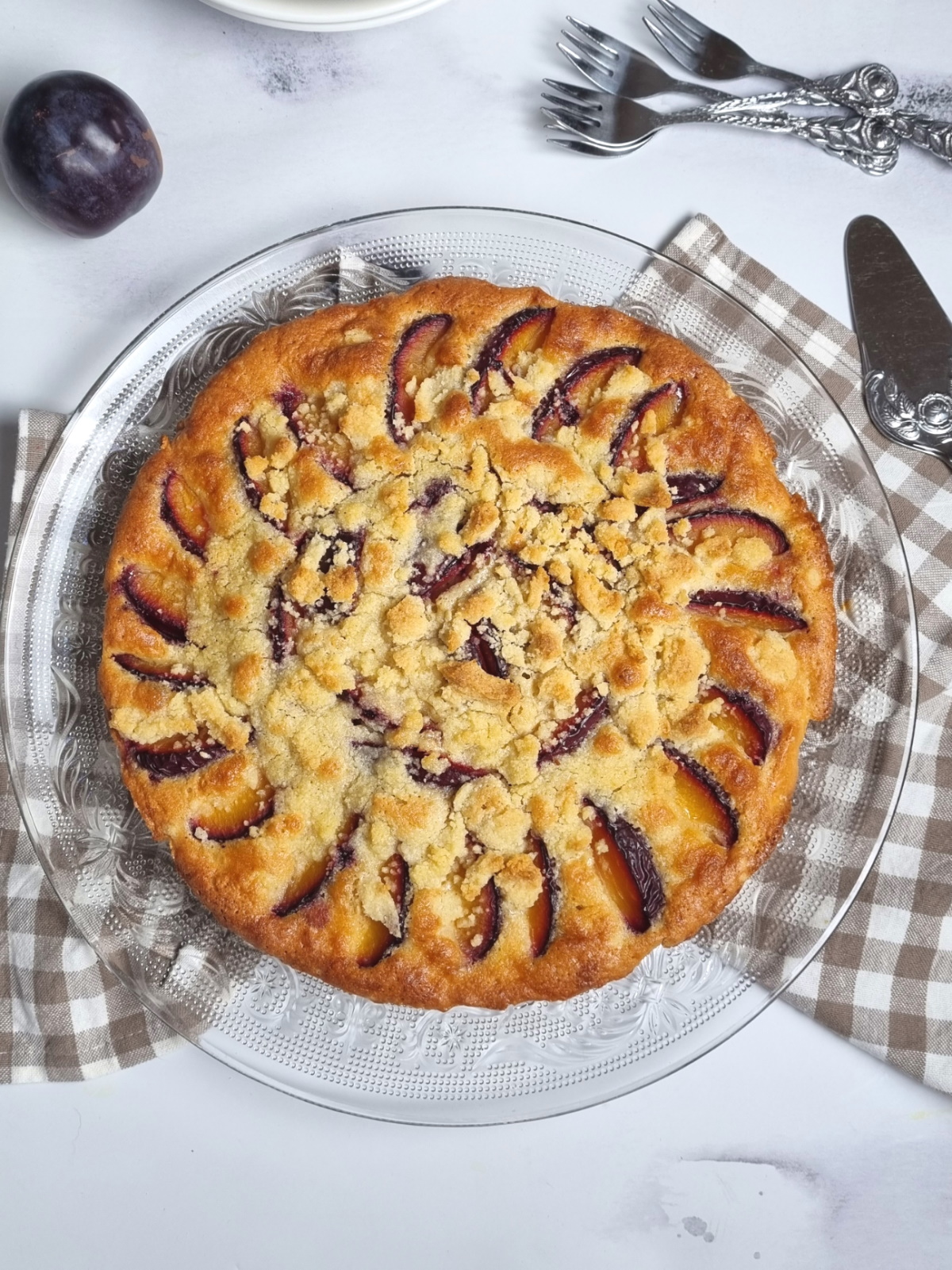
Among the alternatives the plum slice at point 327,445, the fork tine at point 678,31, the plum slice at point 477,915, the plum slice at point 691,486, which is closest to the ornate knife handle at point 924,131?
the fork tine at point 678,31

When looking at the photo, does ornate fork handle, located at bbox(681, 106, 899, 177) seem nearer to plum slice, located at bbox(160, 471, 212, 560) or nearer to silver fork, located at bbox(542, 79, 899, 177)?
silver fork, located at bbox(542, 79, 899, 177)

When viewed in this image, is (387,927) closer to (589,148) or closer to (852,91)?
(589,148)

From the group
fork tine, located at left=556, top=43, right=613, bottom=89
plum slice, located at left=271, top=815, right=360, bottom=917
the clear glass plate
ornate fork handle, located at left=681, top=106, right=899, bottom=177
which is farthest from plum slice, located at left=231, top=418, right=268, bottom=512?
ornate fork handle, located at left=681, top=106, right=899, bottom=177

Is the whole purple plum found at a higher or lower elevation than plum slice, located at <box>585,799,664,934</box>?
higher

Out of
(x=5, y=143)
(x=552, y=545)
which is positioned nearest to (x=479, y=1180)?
(x=552, y=545)

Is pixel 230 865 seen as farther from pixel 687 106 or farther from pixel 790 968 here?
pixel 687 106

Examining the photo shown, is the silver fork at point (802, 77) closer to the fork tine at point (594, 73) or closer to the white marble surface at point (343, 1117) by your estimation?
the fork tine at point (594, 73)

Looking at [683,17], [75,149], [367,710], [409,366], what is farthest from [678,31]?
[367,710]
